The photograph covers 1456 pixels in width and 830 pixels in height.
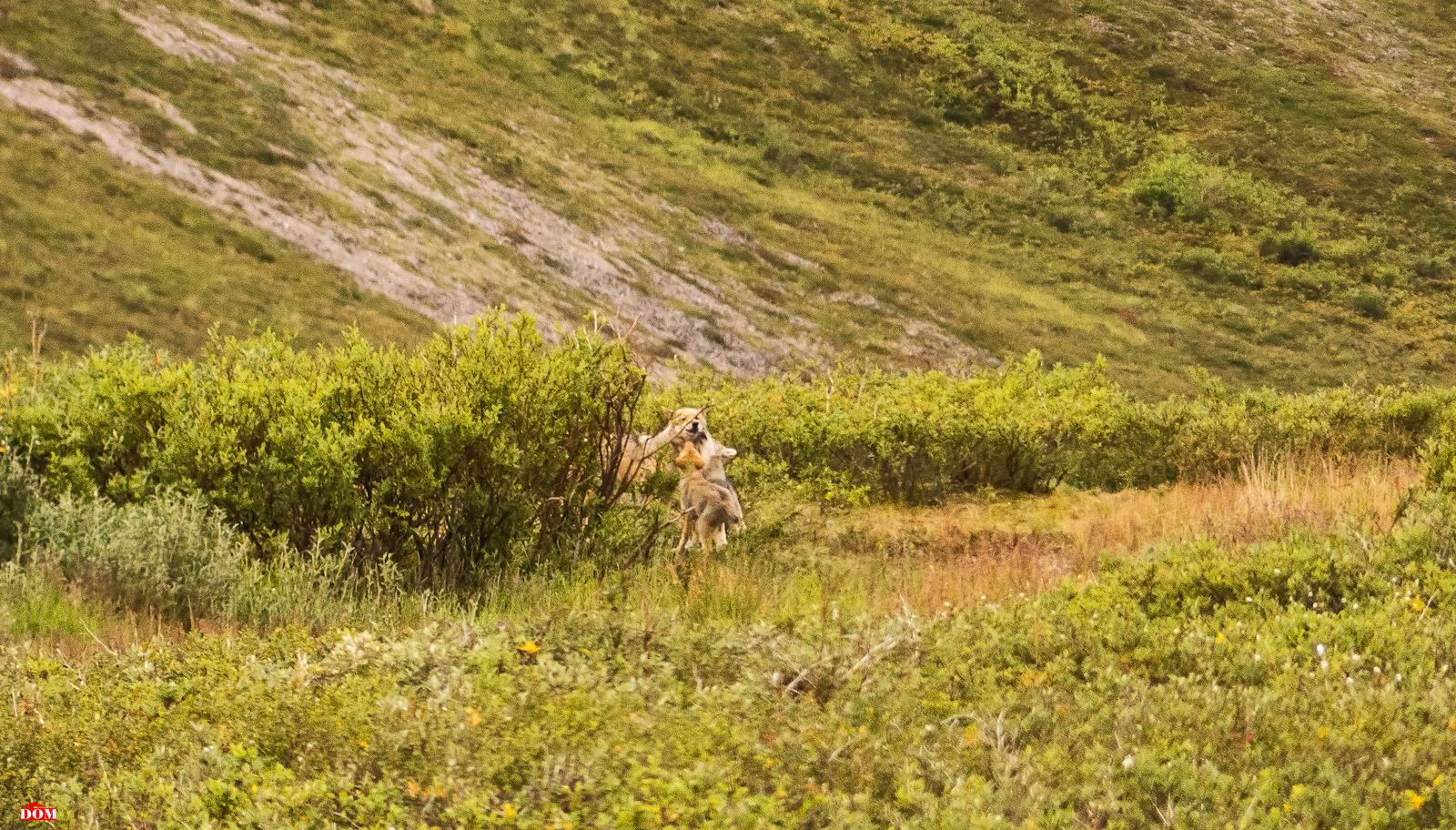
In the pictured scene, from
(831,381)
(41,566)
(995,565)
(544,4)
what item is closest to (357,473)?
(41,566)

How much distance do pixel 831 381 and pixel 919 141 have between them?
22.7 m

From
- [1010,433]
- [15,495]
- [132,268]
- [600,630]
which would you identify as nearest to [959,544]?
[1010,433]

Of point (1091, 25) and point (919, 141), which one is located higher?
point (1091, 25)

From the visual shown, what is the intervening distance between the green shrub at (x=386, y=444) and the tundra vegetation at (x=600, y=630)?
0.03 meters

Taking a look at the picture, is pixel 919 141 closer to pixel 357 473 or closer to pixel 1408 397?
pixel 1408 397

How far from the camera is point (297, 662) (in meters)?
4.66

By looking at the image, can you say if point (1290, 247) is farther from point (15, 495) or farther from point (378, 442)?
point (15, 495)

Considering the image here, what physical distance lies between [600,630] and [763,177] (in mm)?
26482

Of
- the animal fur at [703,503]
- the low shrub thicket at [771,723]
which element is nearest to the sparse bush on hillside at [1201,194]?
the animal fur at [703,503]

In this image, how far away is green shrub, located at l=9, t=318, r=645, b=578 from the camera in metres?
7.02

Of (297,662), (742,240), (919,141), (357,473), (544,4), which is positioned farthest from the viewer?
(919,141)

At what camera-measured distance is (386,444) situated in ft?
23.4

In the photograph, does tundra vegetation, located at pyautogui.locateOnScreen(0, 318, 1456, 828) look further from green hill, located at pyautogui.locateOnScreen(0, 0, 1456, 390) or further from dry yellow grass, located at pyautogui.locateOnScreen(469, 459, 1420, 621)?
green hill, located at pyautogui.locateOnScreen(0, 0, 1456, 390)

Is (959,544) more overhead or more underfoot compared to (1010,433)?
more underfoot
